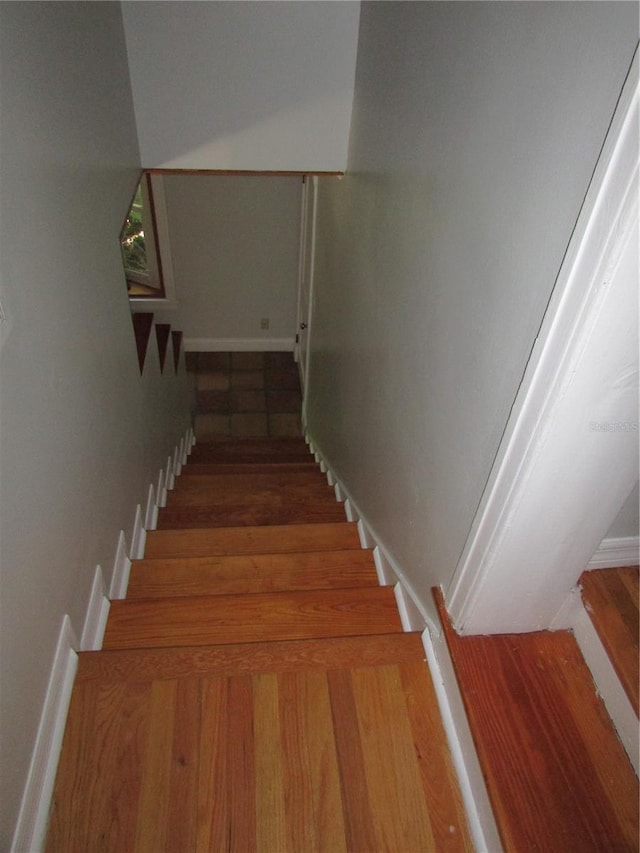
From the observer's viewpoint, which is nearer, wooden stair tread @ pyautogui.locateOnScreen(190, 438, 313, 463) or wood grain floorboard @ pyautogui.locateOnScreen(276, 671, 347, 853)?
wood grain floorboard @ pyautogui.locateOnScreen(276, 671, 347, 853)

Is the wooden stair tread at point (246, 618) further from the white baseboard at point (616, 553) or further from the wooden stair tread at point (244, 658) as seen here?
the white baseboard at point (616, 553)

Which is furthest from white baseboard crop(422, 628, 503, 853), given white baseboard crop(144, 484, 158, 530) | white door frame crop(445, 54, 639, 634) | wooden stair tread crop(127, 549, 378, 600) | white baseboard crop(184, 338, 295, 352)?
white baseboard crop(184, 338, 295, 352)

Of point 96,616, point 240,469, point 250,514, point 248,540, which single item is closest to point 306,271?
point 240,469

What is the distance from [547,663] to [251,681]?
0.67m

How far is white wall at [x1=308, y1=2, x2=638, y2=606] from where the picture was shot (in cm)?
73

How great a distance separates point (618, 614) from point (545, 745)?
12.0 inches

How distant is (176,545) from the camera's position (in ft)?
6.78

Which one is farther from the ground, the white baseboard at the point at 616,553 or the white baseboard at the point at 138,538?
the white baseboard at the point at 616,553

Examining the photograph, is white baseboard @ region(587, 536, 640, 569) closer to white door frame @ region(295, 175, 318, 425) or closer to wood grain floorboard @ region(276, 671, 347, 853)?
wood grain floorboard @ region(276, 671, 347, 853)

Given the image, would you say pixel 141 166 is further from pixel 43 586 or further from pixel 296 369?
pixel 296 369

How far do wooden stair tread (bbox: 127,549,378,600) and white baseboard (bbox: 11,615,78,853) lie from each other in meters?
0.46

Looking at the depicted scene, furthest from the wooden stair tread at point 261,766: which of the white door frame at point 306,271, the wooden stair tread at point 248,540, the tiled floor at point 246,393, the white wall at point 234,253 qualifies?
the white wall at point 234,253

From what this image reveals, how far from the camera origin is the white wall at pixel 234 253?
427 cm

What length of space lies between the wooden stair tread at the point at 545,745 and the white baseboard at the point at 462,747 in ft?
0.11
